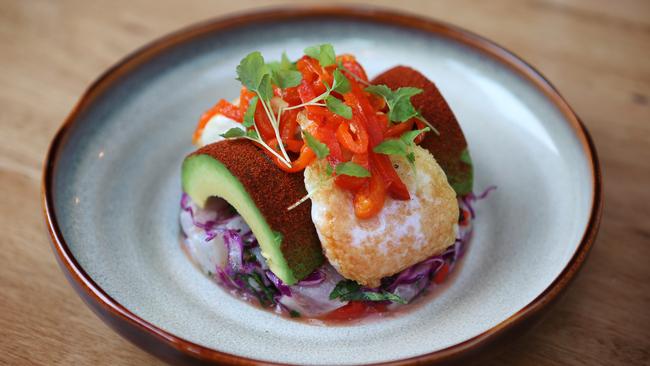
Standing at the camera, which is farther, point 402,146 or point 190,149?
point 190,149

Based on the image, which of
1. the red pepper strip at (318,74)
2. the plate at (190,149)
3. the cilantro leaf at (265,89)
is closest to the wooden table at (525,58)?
the plate at (190,149)

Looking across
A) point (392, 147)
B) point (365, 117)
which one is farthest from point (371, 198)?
point (365, 117)

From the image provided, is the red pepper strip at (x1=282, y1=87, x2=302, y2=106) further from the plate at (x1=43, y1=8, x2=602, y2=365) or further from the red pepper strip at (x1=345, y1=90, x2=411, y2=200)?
the plate at (x1=43, y1=8, x2=602, y2=365)

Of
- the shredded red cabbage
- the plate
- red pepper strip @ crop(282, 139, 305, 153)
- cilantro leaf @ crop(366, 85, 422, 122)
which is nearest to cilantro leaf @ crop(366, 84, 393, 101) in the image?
cilantro leaf @ crop(366, 85, 422, 122)

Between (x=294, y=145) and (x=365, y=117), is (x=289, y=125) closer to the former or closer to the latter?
(x=294, y=145)

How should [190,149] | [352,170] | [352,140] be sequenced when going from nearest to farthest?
[352,170]
[352,140]
[190,149]

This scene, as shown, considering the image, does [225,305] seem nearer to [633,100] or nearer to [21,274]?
[21,274]

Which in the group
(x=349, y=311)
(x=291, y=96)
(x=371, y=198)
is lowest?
(x=349, y=311)

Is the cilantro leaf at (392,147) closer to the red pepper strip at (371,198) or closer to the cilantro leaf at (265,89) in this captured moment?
the red pepper strip at (371,198)
